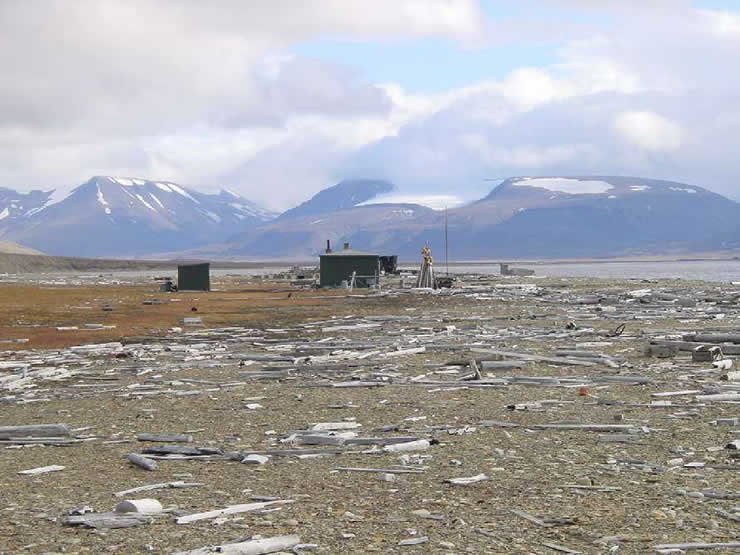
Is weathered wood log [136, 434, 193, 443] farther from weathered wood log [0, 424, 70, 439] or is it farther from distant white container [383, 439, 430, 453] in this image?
distant white container [383, 439, 430, 453]

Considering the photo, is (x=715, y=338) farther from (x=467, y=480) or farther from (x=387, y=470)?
(x=467, y=480)

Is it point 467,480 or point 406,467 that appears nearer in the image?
point 467,480

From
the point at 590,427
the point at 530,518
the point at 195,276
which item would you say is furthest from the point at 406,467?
the point at 195,276

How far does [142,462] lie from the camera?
11867mm

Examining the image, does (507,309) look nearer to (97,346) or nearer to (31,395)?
(97,346)

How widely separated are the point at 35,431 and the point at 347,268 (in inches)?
2259

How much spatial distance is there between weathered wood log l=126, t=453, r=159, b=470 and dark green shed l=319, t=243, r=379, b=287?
5770 centimetres

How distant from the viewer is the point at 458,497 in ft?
33.4

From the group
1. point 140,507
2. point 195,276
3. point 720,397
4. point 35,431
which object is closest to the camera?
point 140,507

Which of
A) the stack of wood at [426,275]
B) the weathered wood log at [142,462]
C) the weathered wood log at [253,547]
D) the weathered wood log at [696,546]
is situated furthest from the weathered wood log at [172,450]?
the stack of wood at [426,275]

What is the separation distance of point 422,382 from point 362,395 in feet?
5.77

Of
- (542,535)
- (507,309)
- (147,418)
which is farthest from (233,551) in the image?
(507,309)

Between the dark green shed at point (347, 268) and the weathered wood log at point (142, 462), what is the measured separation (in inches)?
2272

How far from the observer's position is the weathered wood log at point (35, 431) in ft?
45.4
